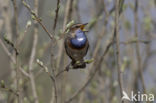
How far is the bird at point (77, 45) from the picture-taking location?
2.94 ft

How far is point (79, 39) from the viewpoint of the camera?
894mm

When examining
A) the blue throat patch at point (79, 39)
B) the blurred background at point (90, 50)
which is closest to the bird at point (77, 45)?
the blue throat patch at point (79, 39)

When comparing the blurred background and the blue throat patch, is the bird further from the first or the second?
the blurred background

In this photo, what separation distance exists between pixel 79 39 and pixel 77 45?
0.07ft

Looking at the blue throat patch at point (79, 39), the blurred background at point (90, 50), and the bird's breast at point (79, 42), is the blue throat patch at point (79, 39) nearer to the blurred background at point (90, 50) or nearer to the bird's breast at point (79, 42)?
the bird's breast at point (79, 42)

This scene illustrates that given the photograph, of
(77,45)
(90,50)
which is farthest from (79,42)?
(90,50)

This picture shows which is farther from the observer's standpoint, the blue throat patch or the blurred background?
the blurred background

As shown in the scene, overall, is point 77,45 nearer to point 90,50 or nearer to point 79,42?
point 79,42

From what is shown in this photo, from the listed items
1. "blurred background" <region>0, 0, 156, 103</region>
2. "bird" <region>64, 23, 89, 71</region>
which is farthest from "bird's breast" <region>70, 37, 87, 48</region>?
"blurred background" <region>0, 0, 156, 103</region>

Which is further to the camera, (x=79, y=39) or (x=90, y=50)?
(x=90, y=50)

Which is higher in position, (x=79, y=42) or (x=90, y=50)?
(x=79, y=42)

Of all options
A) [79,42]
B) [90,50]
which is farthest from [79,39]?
[90,50]

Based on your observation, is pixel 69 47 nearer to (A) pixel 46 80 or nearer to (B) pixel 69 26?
(B) pixel 69 26

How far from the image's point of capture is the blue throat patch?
2.93 ft
